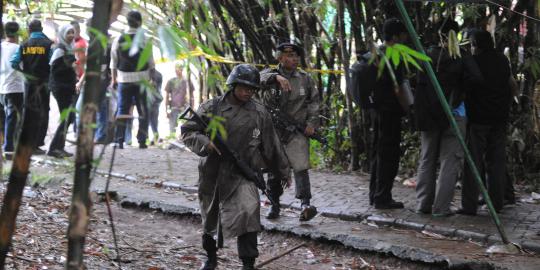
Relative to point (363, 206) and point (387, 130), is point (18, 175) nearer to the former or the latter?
point (387, 130)

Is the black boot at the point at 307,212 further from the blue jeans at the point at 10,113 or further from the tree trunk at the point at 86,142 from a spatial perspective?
the blue jeans at the point at 10,113

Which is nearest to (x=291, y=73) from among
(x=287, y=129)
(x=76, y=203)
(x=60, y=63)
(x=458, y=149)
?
(x=287, y=129)

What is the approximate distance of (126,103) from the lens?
12.9 metres

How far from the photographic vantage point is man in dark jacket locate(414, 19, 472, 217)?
296 inches

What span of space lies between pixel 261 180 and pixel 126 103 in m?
7.12

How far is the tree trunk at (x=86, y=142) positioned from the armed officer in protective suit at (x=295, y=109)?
4.72 metres

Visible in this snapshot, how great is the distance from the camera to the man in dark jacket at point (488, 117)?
25.4 ft

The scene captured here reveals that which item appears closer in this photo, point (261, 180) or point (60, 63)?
point (261, 180)

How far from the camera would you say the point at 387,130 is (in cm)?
801

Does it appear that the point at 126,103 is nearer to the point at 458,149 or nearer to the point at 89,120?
the point at 458,149

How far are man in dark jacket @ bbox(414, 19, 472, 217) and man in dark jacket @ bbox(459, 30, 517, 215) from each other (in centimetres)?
22

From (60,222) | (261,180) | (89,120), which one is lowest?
(60,222)

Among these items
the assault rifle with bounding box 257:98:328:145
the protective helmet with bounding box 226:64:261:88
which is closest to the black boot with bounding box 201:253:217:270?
the protective helmet with bounding box 226:64:261:88

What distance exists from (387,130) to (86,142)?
5293 mm
